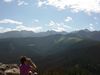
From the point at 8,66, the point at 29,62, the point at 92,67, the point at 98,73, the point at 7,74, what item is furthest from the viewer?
the point at 92,67

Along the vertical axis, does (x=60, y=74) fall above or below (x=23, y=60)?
below

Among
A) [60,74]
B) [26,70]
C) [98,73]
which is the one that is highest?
[26,70]

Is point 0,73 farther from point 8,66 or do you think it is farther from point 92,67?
point 92,67

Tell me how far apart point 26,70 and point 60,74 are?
6.99 m

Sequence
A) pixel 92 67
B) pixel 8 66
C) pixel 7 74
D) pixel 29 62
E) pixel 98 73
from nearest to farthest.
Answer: pixel 29 62 < pixel 7 74 < pixel 8 66 < pixel 98 73 < pixel 92 67

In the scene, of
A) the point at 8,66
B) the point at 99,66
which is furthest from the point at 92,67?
the point at 8,66

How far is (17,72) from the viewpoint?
1920cm

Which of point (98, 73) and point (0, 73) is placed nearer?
point (0, 73)

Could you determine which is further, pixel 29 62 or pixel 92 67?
pixel 92 67

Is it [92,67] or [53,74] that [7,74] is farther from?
[92,67]

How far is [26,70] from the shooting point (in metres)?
13.1

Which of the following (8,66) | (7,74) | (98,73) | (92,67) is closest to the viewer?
(7,74)

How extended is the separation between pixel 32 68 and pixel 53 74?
6412mm

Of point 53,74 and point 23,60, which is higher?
point 23,60
